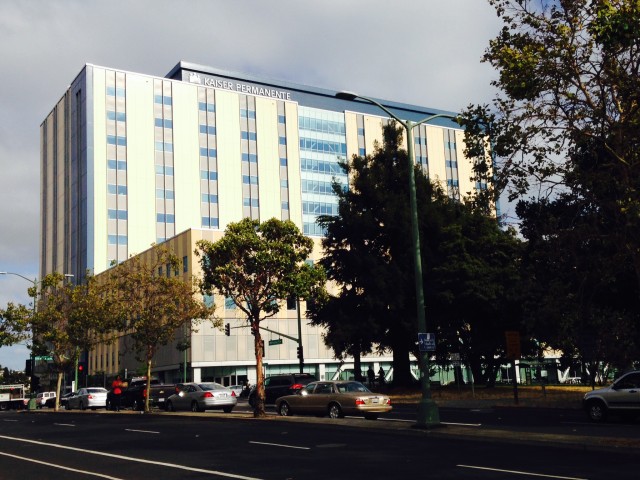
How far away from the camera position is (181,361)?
74125mm

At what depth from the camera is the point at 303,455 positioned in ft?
50.6


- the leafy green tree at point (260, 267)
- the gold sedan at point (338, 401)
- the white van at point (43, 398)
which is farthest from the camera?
the white van at point (43, 398)

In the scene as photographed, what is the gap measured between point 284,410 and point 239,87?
265ft

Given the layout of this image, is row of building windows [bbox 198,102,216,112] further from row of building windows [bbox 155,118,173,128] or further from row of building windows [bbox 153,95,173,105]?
row of building windows [bbox 155,118,173,128]

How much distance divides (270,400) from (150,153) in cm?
6160

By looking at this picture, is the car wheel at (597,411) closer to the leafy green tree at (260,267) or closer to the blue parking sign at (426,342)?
the blue parking sign at (426,342)

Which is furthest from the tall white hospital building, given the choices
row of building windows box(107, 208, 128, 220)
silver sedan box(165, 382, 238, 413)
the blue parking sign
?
the blue parking sign

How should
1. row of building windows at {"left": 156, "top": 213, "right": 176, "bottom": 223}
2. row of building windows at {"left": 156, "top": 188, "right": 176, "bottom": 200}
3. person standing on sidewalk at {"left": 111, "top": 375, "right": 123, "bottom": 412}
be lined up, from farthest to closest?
row of building windows at {"left": 156, "top": 188, "right": 176, "bottom": 200} → row of building windows at {"left": 156, "top": 213, "right": 176, "bottom": 223} → person standing on sidewalk at {"left": 111, "top": 375, "right": 123, "bottom": 412}

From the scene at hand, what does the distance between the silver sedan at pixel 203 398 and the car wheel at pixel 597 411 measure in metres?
16.8

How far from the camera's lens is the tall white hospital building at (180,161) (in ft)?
299

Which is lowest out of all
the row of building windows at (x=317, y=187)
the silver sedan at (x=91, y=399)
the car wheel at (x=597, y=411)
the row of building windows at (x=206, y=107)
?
the car wheel at (x=597, y=411)

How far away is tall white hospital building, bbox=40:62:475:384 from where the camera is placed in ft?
299

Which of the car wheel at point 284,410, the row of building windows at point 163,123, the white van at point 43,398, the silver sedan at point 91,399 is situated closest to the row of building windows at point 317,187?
the row of building windows at point 163,123

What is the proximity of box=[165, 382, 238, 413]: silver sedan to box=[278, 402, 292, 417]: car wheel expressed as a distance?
531 cm
